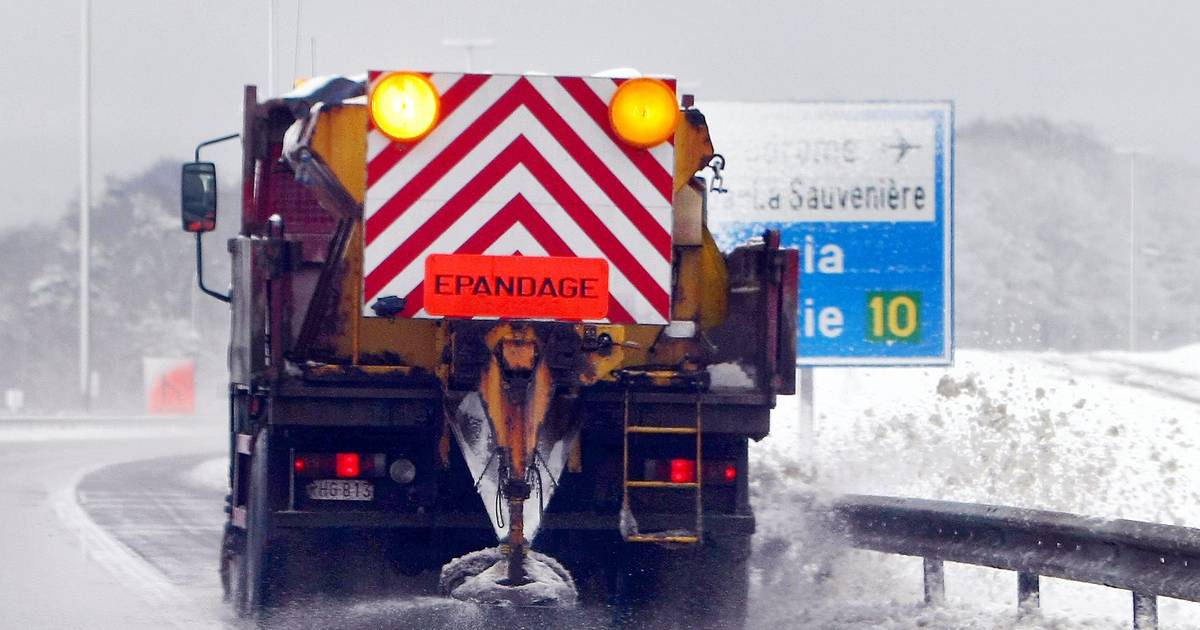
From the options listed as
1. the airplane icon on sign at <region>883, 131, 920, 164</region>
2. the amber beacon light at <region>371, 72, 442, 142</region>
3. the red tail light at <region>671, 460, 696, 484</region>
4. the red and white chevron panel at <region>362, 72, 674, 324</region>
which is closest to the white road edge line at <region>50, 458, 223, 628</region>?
the red and white chevron panel at <region>362, 72, 674, 324</region>

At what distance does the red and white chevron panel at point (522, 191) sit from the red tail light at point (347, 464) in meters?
0.67

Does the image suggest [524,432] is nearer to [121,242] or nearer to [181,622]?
[181,622]

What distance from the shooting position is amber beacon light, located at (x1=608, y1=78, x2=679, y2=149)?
28.0 feet

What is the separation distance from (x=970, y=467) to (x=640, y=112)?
7614 millimetres

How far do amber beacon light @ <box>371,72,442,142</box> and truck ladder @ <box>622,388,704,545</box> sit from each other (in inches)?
55.8

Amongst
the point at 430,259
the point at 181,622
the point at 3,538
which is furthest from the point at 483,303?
the point at 3,538

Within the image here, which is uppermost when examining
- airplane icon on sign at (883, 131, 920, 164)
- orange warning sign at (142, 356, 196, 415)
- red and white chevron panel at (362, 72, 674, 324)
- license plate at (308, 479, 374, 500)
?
airplane icon on sign at (883, 131, 920, 164)

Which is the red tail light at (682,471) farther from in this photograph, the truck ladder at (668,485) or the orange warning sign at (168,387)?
the orange warning sign at (168,387)

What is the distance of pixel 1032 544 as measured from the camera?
349 inches

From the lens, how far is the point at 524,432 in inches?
320

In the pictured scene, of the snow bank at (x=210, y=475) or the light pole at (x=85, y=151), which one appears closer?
the snow bank at (x=210, y=475)

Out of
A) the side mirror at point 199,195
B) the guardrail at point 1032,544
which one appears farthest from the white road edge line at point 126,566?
the guardrail at point 1032,544

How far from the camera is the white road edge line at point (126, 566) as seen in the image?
9922 mm

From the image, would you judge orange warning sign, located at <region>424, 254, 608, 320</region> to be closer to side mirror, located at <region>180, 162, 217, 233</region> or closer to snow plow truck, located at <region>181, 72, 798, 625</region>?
snow plow truck, located at <region>181, 72, 798, 625</region>
